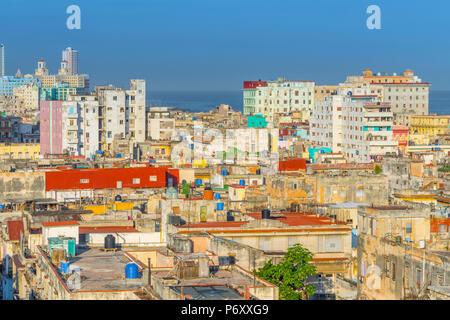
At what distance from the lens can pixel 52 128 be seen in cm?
6962

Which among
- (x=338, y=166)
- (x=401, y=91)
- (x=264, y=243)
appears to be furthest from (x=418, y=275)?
(x=401, y=91)

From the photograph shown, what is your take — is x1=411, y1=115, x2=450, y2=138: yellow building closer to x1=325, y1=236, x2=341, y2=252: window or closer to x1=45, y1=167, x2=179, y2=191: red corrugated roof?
x1=45, y1=167, x2=179, y2=191: red corrugated roof

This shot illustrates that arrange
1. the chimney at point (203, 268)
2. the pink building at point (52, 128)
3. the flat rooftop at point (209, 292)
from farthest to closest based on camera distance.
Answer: the pink building at point (52, 128), the chimney at point (203, 268), the flat rooftop at point (209, 292)

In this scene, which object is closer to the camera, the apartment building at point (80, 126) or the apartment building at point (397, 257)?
the apartment building at point (397, 257)

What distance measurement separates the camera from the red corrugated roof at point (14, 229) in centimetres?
2381

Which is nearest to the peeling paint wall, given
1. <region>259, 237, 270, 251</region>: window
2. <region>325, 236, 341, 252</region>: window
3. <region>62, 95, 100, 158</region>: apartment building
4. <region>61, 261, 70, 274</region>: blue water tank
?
<region>259, 237, 270, 251</region>: window

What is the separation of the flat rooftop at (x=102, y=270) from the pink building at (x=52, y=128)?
1950 inches

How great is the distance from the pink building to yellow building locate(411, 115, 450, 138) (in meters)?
36.2

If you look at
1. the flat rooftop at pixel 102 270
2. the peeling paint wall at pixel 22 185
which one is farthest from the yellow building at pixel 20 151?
the flat rooftop at pixel 102 270

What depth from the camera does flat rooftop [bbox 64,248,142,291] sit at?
47.7 feet

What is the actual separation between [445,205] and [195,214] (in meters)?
8.60

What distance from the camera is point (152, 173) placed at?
40781 mm

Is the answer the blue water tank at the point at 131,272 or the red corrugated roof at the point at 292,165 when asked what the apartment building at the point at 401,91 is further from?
the blue water tank at the point at 131,272
